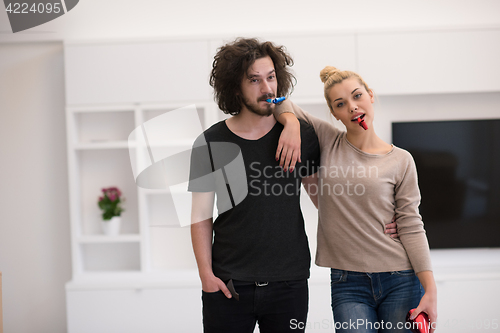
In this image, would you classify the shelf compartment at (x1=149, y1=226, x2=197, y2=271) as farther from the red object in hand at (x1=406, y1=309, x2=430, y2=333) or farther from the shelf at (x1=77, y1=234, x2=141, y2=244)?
the red object in hand at (x1=406, y1=309, x2=430, y2=333)

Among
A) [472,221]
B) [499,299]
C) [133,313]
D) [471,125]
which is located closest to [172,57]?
[133,313]

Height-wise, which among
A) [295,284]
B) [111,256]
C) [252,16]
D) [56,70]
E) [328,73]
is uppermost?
[252,16]

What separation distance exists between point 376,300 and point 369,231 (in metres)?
0.21

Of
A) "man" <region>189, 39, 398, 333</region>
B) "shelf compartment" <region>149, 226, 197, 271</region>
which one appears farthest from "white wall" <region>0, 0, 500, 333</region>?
"man" <region>189, 39, 398, 333</region>

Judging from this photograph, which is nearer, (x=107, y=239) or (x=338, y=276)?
(x=338, y=276)

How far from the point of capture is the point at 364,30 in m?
2.55

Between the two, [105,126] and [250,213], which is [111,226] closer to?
[105,126]

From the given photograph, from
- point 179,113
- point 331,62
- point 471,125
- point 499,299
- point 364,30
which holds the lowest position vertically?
point 499,299

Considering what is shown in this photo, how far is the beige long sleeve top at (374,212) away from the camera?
1255 millimetres

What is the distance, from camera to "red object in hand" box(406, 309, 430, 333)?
46.5 inches

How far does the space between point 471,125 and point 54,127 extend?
279cm

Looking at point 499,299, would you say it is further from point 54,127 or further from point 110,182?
point 54,127

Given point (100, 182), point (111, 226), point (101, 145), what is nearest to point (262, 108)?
point (101, 145)

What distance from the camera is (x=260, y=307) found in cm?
131
